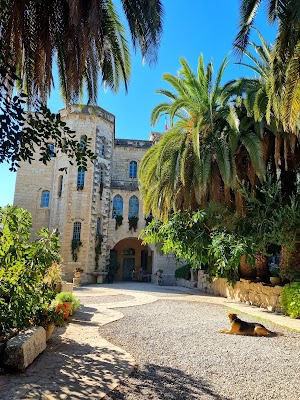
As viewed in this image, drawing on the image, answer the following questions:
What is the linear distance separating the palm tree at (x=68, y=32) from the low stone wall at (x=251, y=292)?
9.92m

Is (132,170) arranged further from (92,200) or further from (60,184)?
(60,184)

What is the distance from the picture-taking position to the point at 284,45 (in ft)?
20.8

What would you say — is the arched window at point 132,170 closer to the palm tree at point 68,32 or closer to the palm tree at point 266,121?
the palm tree at point 266,121

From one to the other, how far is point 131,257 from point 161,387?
27.5 meters

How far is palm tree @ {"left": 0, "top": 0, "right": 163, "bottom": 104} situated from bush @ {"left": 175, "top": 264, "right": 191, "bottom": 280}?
18.7m

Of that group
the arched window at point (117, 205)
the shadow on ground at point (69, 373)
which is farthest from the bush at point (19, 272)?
the arched window at point (117, 205)

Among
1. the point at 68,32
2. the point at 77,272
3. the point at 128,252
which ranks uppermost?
the point at 68,32

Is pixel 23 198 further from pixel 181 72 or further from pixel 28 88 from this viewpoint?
pixel 28 88

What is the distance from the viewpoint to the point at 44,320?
6.23 metres

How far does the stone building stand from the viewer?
24.4m

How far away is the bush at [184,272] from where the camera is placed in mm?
23308

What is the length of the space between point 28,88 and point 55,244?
3020 mm

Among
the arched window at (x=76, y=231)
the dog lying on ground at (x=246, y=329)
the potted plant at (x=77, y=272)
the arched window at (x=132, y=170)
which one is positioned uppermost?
the arched window at (x=132, y=170)

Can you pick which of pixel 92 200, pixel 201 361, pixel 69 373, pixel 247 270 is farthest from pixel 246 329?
pixel 92 200
